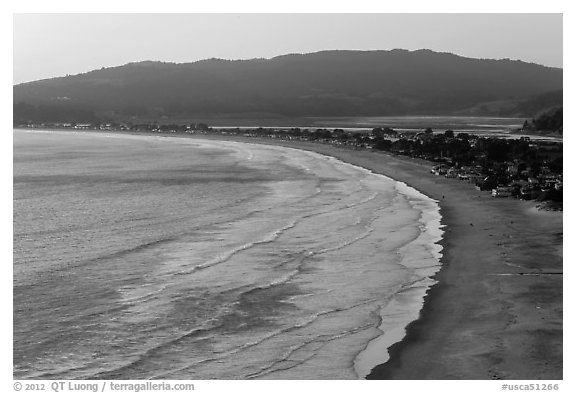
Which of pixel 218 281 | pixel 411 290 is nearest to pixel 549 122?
pixel 411 290

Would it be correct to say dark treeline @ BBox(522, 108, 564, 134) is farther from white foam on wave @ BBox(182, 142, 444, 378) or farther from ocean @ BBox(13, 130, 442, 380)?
white foam on wave @ BBox(182, 142, 444, 378)

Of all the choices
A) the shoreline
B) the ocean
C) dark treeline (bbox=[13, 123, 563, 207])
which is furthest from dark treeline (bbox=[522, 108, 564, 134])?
the shoreline

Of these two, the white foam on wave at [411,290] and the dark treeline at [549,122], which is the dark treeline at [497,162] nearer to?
the white foam on wave at [411,290]

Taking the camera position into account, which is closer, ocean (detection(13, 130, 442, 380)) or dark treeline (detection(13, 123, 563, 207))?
ocean (detection(13, 130, 442, 380))

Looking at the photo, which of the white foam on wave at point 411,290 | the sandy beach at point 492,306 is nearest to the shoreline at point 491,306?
the sandy beach at point 492,306

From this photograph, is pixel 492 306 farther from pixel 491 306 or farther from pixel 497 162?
pixel 497 162

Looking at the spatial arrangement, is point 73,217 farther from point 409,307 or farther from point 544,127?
point 544,127
